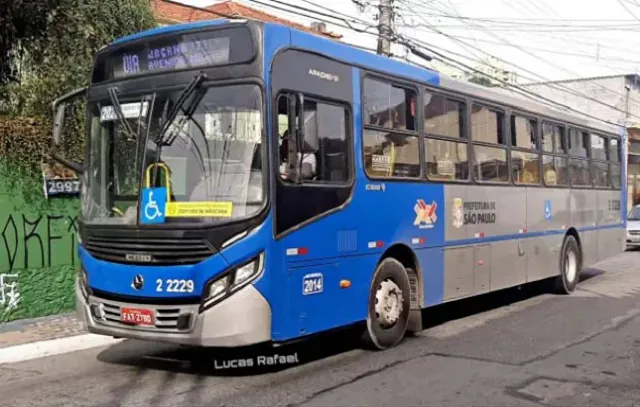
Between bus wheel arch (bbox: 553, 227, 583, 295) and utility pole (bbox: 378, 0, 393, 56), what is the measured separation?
243 inches

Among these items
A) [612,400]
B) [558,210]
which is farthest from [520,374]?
[558,210]

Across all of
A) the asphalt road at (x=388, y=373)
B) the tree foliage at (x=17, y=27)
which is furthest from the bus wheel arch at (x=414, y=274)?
the tree foliage at (x=17, y=27)

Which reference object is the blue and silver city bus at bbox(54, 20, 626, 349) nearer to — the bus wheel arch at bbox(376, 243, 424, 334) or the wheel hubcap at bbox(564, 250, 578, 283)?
the bus wheel arch at bbox(376, 243, 424, 334)

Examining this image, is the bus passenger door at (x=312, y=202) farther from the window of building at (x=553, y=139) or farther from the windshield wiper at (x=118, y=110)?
the window of building at (x=553, y=139)

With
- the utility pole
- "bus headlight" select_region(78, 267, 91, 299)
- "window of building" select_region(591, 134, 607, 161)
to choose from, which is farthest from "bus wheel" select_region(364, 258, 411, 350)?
the utility pole

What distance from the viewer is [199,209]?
648 cm

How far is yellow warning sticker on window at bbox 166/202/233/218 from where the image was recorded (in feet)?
21.1

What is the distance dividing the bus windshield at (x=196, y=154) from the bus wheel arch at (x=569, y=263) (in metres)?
8.34

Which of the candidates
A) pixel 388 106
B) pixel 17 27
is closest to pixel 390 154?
pixel 388 106

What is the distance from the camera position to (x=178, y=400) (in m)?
6.32

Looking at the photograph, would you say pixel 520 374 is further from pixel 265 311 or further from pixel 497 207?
pixel 497 207

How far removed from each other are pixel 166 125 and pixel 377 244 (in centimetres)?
269

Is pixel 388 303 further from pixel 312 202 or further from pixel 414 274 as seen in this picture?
pixel 312 202

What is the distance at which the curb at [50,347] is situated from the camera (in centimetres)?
822
